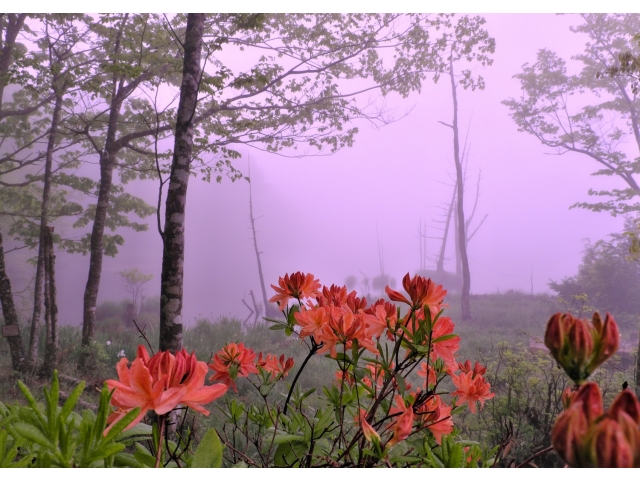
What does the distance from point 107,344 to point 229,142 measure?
84.4 inches

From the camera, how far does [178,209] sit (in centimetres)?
171

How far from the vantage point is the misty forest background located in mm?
2670

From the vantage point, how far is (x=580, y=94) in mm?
3148

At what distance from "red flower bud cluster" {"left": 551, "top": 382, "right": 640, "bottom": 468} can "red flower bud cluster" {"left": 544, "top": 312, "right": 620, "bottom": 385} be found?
0.02 m

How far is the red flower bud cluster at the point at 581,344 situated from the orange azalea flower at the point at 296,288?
23.9 inches

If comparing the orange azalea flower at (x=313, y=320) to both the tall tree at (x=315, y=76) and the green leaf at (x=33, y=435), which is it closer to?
the green leaf at (x=33, y=435)

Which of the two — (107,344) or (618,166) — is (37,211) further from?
(618,166)

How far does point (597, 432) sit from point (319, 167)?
3.28 m

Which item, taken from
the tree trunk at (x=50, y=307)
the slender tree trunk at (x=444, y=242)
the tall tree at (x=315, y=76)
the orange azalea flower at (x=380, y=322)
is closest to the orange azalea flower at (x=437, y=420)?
the orange azalea flower at (x=380, y=322)

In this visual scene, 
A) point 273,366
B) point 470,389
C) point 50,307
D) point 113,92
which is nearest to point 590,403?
point 470,389

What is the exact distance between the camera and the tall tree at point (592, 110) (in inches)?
113

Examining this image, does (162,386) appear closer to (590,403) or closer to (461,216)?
(590,403)

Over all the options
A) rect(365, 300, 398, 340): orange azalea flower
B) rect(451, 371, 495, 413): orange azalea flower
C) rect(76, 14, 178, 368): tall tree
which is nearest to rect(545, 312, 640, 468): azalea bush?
Result: rect(365, 300, 398, 340): orange azalea flower

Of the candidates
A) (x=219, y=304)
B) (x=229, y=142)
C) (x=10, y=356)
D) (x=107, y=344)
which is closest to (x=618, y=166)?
(x=229, y=142)
